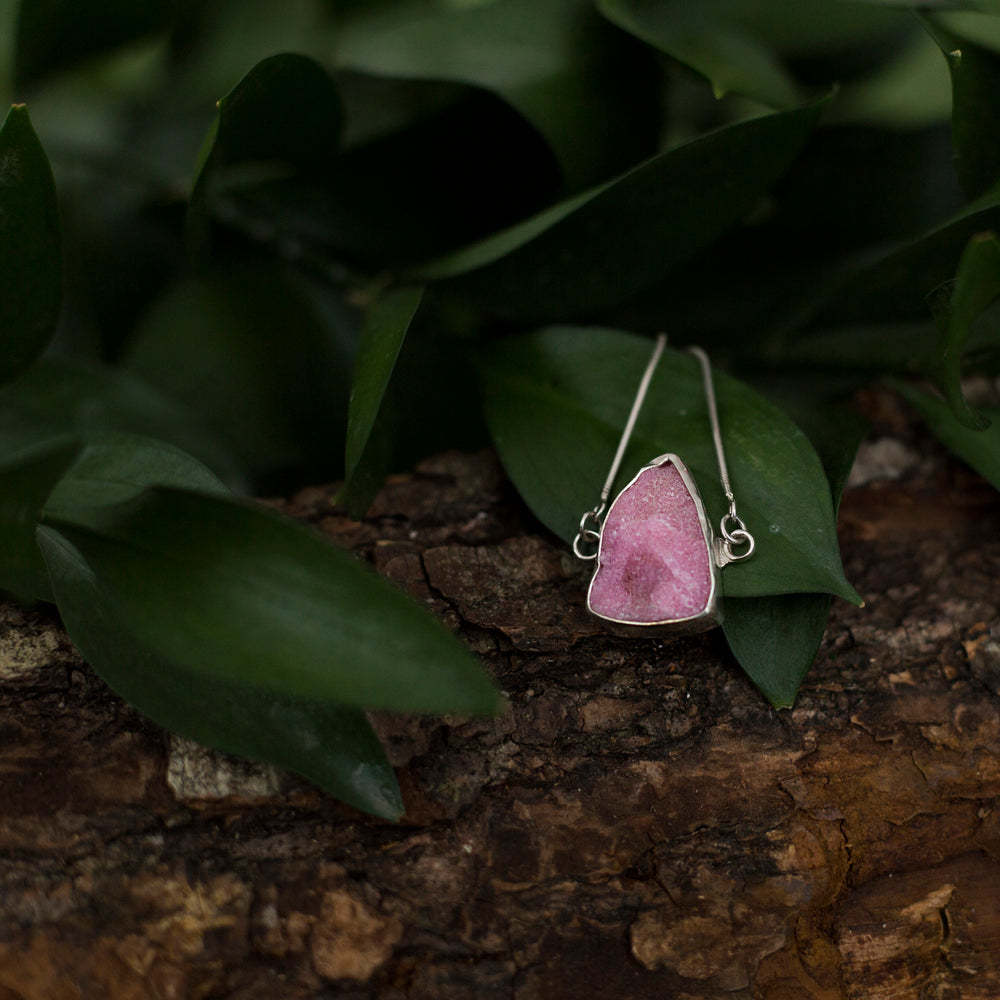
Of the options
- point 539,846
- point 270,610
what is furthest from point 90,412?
point 539,846

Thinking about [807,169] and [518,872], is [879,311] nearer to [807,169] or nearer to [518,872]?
[807,169]

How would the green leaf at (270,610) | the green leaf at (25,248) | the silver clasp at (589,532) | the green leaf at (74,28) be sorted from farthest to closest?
the green leaf at (74,28) → the silver clasp at (589,532) → the green leaf at (25,248) → the green leaf at (270,610)

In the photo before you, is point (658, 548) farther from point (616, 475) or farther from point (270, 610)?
point (270, 610)

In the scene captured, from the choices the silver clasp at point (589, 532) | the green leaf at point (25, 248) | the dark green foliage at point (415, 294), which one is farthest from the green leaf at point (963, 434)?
the green leaf at point (25, 248)

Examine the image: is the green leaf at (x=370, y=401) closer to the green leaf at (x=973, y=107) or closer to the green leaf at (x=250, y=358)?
the green leaf at (x=250, y=358)

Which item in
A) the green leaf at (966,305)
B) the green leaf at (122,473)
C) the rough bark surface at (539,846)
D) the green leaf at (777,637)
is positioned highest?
the green leaf at (966,305)

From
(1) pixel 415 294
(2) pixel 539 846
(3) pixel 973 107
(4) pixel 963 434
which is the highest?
(3) pixel 973 107
